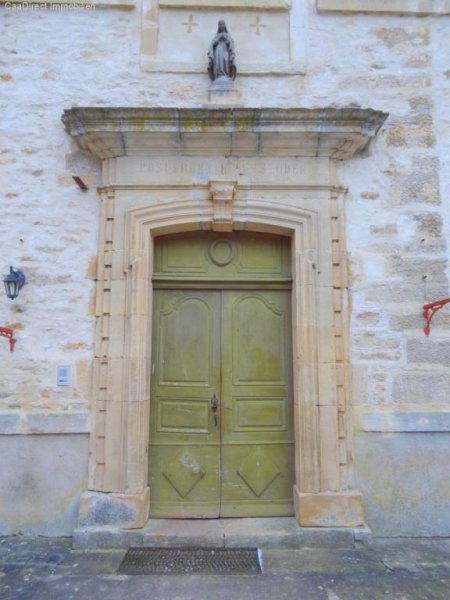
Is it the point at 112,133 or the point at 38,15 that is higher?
the point at 38,15

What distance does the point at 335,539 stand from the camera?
12.0ft

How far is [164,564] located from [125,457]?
85 centimetres

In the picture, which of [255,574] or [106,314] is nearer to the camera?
[255,574]

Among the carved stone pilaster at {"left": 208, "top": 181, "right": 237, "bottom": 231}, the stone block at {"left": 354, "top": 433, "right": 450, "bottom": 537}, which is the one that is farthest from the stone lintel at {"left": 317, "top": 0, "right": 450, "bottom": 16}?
the stone block at {"left": 354, "top": 433, "right": 450, "bottom": 537}

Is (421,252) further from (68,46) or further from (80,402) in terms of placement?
(68,46)

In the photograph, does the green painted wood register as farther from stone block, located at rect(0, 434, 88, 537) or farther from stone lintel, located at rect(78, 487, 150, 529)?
stone lintel, located at rect(78, 487, 150, 529)

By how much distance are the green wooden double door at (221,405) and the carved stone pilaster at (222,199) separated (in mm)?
641

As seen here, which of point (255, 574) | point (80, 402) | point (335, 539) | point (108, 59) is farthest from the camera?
point (108, 59)

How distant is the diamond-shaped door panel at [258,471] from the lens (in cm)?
410

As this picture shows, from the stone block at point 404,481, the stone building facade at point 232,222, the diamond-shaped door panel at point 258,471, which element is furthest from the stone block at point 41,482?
the stone block at point 404,481

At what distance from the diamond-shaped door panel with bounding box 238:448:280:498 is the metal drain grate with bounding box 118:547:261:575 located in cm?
55

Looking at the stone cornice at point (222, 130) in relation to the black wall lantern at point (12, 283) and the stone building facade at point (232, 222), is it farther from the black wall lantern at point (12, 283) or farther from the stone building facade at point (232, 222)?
the black wall lantern at point (12, 283)

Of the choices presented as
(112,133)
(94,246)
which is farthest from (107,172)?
(94,246)

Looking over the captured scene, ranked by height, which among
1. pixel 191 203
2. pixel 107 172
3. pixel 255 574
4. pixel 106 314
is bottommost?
pixel 255 574
